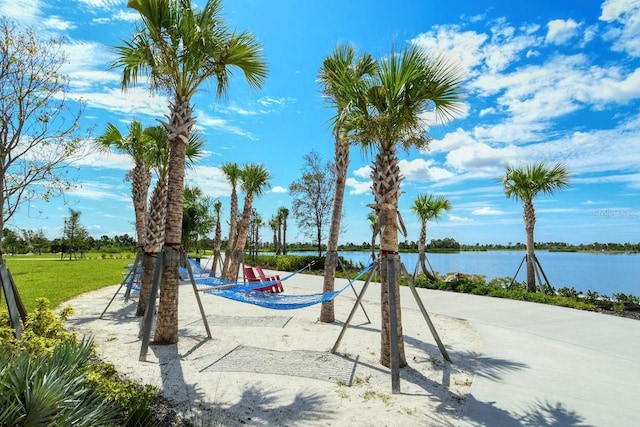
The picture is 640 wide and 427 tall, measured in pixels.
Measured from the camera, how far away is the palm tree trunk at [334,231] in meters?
7.19

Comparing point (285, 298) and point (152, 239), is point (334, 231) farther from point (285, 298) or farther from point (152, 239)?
point (152, 239)

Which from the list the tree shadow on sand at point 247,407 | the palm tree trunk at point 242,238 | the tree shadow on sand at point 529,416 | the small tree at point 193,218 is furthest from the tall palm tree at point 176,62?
the small tree at point 193,218

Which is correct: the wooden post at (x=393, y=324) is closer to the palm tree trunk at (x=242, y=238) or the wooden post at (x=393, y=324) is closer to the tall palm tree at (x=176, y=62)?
the tall palm tree at (x=176, y=62)

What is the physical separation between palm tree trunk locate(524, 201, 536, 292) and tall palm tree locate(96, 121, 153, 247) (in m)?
11.4

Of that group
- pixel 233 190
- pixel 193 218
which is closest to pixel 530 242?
pixel 233 190

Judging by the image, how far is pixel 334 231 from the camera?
7.39 m

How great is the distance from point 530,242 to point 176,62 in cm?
1117

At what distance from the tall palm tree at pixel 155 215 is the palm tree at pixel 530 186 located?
10131 millimetres

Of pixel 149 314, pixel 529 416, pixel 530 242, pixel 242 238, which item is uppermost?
pixel 530 242

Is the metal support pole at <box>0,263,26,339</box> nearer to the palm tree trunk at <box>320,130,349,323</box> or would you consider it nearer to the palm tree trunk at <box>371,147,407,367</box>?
the palm tree trunk at <box>371,147,407,367</box>

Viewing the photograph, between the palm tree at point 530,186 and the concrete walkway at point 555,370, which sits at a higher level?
the palm tree at point 530,186

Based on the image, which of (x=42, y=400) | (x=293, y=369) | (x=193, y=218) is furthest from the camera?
(x=193, y=218)

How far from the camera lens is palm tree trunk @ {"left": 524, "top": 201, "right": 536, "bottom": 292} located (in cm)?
1088

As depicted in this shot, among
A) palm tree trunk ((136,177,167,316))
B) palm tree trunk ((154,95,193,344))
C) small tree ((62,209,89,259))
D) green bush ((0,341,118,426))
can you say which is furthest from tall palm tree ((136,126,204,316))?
small tree ((62,209,89,259))
